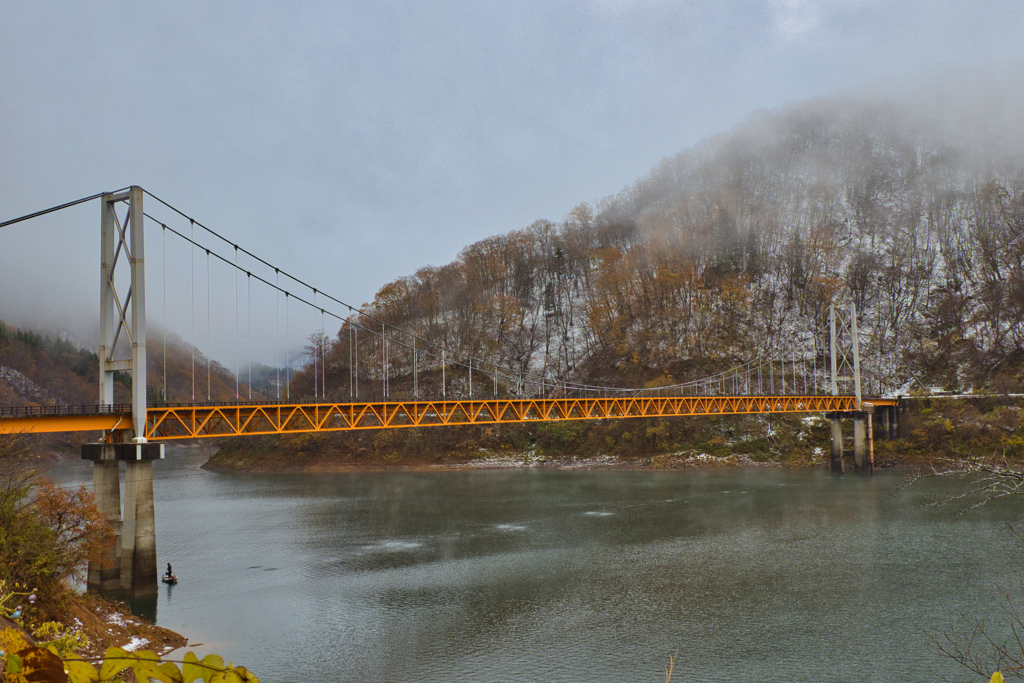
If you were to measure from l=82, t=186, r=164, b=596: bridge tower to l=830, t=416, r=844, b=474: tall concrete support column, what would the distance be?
4743 centimetres

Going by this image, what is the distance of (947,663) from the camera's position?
16.5 metres

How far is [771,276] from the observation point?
84.1 m

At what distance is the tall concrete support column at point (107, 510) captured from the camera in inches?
880

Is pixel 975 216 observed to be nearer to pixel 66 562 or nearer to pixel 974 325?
pixel 974 325

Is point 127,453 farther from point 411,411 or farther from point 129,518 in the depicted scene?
point 411,411

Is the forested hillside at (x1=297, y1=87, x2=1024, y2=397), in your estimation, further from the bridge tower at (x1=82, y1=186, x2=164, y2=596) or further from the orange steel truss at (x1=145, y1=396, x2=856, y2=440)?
the bridge tower at (x1=82, y1=186, x2=164, y2=596)

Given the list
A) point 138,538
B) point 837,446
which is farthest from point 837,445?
point 138,538

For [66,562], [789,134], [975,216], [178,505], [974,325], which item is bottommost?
[178,505]

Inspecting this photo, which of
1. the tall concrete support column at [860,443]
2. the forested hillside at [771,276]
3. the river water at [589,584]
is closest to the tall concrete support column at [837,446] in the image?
the tall concrete support column at [860,443]

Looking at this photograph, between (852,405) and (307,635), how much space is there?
4921cm

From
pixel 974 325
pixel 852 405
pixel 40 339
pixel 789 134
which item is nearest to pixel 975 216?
pixel 974 325

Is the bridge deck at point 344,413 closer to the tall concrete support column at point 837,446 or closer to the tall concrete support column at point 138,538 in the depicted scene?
→ the tall concrete support column at point 837,446

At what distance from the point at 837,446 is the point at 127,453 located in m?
48.8

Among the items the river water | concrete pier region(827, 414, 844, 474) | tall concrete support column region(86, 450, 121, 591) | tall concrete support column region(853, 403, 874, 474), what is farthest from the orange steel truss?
the river water
